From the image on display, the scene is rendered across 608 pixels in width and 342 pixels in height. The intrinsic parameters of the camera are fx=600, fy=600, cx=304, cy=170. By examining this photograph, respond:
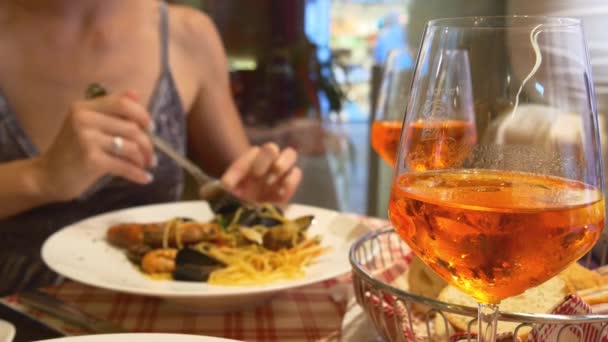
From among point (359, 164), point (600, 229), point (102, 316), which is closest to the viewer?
point (600, 229)

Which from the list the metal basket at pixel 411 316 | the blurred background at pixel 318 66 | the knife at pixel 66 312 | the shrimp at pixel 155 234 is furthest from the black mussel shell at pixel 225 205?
the blurred background at pixel 318 66

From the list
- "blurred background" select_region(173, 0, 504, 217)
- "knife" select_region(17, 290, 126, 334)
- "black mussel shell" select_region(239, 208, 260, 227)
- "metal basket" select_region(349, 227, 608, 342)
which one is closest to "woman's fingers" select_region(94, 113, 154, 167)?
"black mussel shell" select_region(239, 208, 260, 227)

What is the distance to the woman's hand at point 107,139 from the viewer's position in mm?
1087

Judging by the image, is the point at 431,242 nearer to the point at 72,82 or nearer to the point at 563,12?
the point at 72,82

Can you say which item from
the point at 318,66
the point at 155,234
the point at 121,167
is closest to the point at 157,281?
the point at 155,234

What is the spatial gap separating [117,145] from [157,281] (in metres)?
0.39

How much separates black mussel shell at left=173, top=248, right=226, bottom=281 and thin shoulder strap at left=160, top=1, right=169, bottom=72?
3.11 ft

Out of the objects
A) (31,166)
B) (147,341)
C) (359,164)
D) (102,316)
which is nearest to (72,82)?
(31,166)

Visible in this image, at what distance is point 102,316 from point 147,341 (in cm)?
35

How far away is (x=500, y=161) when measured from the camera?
45 centimetres

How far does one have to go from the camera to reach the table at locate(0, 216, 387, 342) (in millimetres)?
737

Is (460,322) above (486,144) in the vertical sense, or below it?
below

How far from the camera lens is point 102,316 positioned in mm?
788

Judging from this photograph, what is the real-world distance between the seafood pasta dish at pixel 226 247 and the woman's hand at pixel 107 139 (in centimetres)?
18
